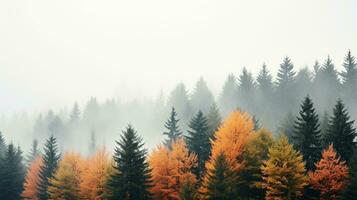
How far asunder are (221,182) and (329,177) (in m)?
13.0

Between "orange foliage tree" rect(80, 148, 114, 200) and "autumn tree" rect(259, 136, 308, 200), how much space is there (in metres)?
24.0

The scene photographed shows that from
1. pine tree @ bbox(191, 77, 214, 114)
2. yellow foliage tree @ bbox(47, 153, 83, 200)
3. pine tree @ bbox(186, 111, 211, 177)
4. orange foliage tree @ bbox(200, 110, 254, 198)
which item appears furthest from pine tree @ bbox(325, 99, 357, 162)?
pine tree @ bbox(191, 77, 214, 114)

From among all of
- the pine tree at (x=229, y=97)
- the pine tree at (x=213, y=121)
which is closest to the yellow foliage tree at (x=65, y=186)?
the pine tree at (x=213, y=121)

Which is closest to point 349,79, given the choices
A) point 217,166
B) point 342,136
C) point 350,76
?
point 350,76

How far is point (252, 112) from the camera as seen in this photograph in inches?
5054

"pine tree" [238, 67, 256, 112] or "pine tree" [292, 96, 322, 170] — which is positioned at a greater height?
"pine tree" [238, 67, 256, 112]

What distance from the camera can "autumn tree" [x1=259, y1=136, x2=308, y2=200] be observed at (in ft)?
176

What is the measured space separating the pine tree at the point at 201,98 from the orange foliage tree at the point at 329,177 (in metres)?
82.3

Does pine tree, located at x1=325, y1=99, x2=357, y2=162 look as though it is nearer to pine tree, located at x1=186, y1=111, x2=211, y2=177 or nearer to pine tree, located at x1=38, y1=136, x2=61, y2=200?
pine tree, located at x1=186, y1=111, x2=211, y2=177

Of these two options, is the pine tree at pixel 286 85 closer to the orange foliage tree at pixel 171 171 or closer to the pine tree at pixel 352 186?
the orange foliage tree at pixel 171 171

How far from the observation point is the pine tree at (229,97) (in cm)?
13482

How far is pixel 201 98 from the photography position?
472 feet

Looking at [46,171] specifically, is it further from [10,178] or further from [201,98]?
[201,98]

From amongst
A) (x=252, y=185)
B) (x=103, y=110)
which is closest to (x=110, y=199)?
(x=252, y=185)
